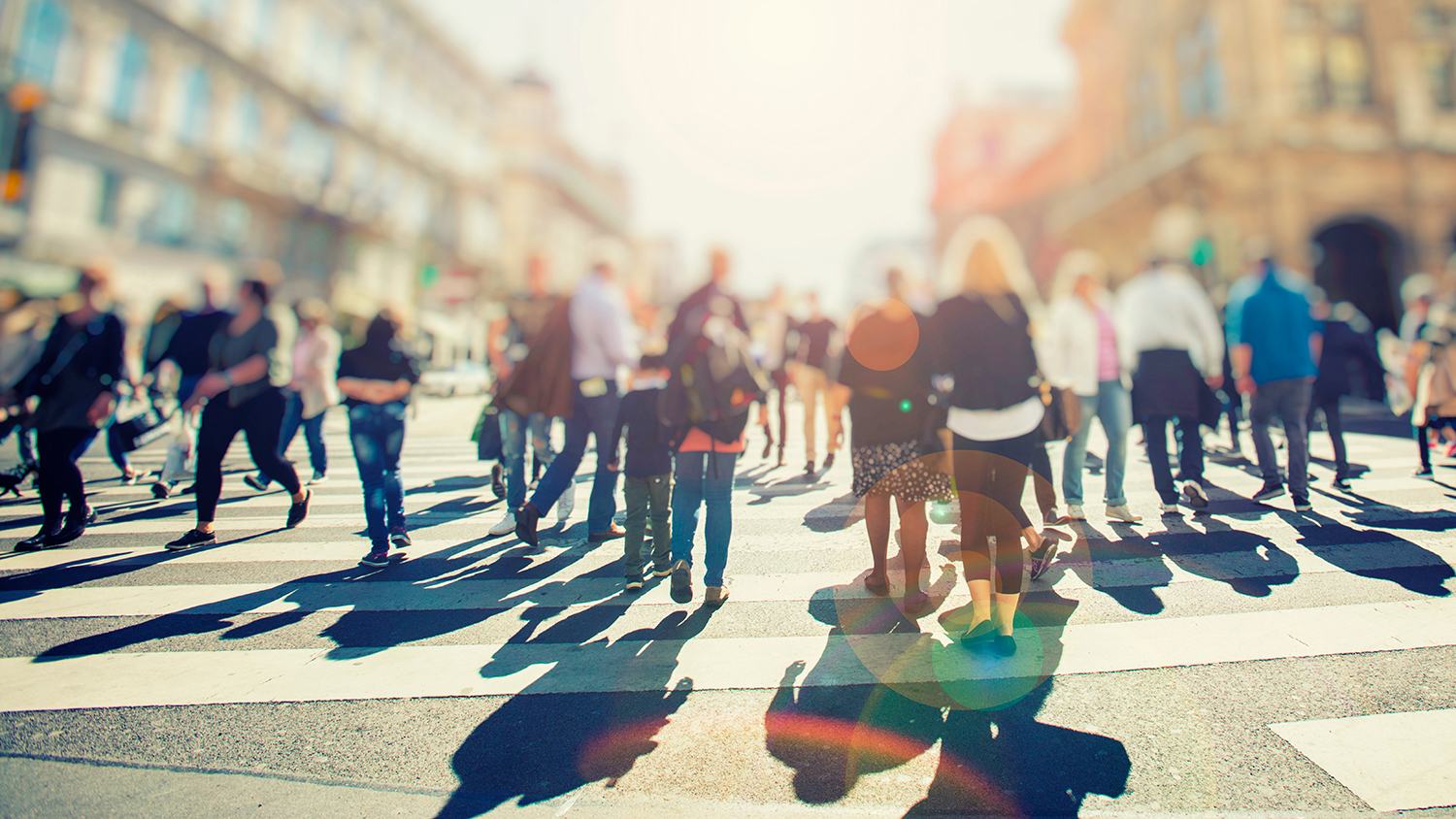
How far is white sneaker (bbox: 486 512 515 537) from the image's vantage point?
4.95 meters

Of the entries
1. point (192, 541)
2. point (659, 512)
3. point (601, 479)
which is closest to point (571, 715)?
point (659, 512)

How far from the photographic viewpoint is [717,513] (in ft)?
12.3

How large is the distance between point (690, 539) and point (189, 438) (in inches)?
193

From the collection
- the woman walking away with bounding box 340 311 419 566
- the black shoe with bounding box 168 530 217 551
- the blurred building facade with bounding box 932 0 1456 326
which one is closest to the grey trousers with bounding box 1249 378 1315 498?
the woman walking away with bounding box 340 311 419 566

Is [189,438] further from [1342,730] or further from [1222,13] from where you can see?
[1222,13]

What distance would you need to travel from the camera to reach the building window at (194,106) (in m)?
22.9

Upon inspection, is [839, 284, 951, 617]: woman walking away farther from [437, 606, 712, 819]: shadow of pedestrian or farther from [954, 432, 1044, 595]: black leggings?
[437, 606, 712, 819]: shadow of pedestrian

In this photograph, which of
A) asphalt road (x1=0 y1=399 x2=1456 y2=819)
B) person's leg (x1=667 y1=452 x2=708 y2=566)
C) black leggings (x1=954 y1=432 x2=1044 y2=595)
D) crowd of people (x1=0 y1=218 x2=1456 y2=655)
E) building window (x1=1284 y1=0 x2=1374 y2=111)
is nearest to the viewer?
asphalt road (x1=0 y1=399 x2=1456 y2=819)

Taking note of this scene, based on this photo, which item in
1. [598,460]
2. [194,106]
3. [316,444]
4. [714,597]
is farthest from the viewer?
[194,106]

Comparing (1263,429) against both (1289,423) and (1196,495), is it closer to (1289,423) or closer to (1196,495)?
(1289,423)

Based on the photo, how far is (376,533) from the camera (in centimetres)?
434

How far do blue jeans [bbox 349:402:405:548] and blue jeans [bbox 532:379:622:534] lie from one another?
92cm

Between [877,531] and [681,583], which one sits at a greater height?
[877,531]

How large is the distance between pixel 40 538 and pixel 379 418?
2.45 metres
